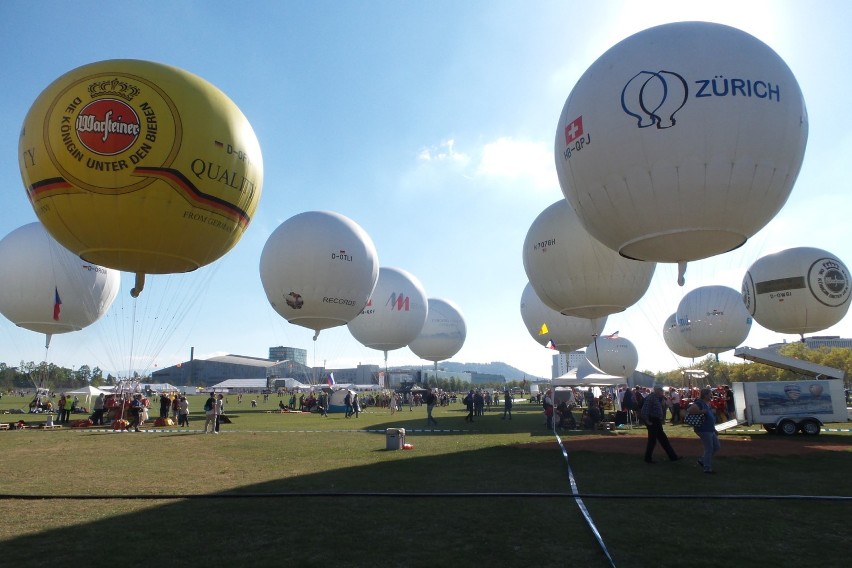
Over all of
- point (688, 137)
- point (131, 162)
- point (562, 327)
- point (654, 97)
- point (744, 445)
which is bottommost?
point (744, 445)

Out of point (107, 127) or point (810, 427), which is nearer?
point (107, 127)

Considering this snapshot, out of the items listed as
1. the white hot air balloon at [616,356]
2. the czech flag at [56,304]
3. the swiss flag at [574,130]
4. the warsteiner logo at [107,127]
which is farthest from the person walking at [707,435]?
the white hot air balloon at [616,356]

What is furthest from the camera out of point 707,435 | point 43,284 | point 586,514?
point 43,284

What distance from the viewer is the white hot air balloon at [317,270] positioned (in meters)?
24.3

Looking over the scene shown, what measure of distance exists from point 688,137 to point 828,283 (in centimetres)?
2201

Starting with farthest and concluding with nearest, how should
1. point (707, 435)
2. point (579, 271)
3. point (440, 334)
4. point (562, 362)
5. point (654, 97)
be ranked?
1. point (562, 362)
2. point (440, 334)
3. point (579, 271)
4. point (707, 435)
5. point (654, 97)

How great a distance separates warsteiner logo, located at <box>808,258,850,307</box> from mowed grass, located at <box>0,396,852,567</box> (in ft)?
51.8

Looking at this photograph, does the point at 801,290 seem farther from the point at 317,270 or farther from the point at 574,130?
the point at 317,270

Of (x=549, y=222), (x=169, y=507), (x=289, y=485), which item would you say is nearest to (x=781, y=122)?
(x=549, y=222)

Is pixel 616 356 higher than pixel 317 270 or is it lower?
lower

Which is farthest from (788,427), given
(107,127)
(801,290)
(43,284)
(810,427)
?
(43,284)

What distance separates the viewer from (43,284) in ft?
80.2

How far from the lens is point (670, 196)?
11047mm

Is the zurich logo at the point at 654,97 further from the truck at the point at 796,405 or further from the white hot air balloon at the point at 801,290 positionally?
the white hot air balloon at the point at 801,290
